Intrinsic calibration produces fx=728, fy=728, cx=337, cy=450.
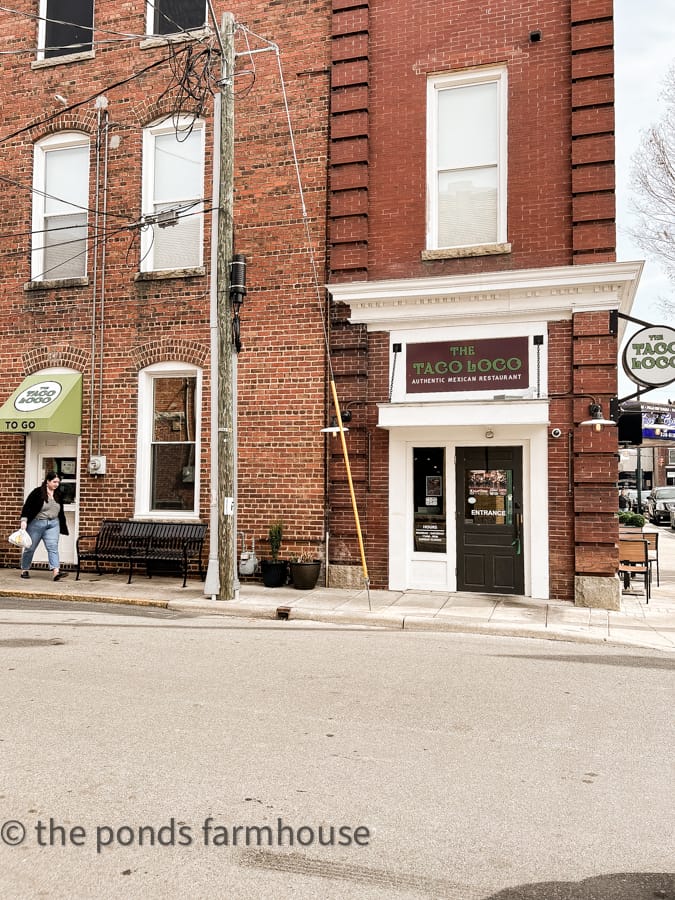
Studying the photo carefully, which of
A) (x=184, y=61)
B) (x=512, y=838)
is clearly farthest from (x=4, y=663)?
(x=184, y=61)

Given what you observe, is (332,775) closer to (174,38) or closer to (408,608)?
(408,608)

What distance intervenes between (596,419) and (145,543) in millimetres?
7435

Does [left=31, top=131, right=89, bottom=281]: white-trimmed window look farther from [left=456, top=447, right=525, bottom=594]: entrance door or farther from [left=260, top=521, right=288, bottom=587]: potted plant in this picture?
[left=456, top=447, right=525, bottom=594]: entrance door

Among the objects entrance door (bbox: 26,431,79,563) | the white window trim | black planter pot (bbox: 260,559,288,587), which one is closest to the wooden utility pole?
black planter pot (bbox: 260,559,288,587)

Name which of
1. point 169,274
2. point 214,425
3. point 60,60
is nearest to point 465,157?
point 169,274

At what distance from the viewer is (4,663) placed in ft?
21.8

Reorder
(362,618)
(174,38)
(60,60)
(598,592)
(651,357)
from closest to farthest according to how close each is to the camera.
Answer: (362,618) < (598,592) < (651,357) < (174,38) < (60,60)

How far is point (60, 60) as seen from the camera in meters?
13.7

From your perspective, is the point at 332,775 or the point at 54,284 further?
the point at 54,284

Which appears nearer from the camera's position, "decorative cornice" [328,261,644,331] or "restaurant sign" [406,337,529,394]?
"decorative cornice" [328,261,644,331]

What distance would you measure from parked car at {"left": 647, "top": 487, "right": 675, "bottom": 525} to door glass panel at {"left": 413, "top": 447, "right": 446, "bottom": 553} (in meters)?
25.4

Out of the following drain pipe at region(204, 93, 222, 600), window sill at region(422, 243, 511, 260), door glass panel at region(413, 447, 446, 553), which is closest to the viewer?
drain pipe at region(204, 93, 222, 600)

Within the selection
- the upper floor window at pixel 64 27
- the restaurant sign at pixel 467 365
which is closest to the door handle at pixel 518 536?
the restaurant sign at pixel 467 365

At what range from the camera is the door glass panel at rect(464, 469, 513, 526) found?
11047 millimetres
